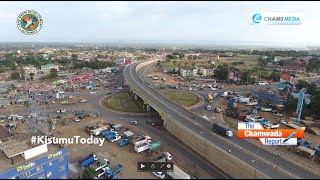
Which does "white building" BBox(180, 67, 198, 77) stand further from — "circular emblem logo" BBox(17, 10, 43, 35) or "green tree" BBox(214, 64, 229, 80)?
"circular emblem logo" BBox(17, 10, 43, 35)

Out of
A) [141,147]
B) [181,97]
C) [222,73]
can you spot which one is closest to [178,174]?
[141,147]

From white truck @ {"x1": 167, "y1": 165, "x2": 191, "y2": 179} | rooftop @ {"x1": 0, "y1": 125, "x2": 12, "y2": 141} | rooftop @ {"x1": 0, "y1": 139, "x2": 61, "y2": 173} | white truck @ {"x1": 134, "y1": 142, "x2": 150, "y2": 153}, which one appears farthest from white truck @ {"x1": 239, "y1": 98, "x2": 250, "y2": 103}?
rooftop @ {"x1": 0, "y1": 125, "x2": 12, "y2": 141}

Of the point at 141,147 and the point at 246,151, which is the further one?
the point at 141,147

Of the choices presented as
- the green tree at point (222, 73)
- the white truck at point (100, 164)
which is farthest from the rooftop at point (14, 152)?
the green tree at point (222, 73)

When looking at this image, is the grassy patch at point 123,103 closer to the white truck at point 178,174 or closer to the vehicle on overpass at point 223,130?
the vehicle on overpass at point 223,130

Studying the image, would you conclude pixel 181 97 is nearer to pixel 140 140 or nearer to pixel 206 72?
pixel 140 140

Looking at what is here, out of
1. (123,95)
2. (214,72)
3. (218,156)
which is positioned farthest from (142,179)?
(214,72)
